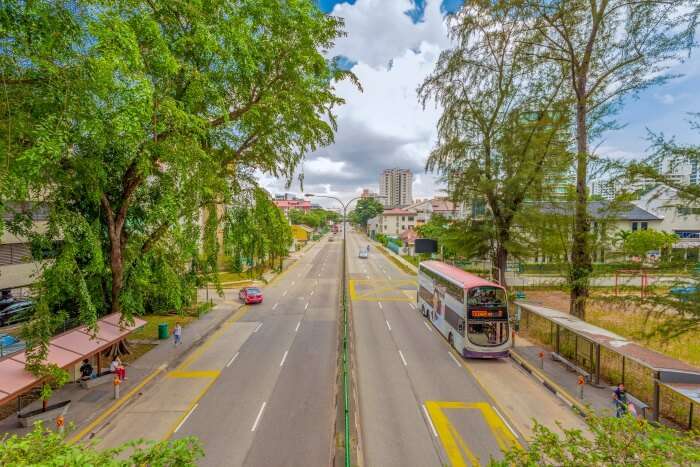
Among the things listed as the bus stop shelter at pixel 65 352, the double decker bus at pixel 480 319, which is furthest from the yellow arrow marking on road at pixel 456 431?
the bus stop shelter at pixel 65 352

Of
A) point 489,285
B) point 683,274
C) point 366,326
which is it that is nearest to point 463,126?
point 489,285

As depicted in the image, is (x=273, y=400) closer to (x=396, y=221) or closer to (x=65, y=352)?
(x=65, y=352)

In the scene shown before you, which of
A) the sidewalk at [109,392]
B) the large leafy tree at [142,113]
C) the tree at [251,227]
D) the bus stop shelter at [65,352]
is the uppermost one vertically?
the large leafy tree at [142,113]

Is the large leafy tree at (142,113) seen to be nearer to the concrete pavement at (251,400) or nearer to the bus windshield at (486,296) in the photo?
the concrete pavement at (251,400)

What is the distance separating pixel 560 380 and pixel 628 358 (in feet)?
10.4

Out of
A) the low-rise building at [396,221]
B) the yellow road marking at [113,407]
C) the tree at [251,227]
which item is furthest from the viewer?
the low-rise building at [396,221]

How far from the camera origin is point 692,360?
603 inches

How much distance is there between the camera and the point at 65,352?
37.9 feet

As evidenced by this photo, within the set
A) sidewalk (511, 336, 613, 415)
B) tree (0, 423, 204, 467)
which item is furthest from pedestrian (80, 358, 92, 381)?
sidewalk (511, 336, 613, 415)

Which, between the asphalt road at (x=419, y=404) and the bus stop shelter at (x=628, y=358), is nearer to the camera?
the asphalt road at (x=419, y=404)

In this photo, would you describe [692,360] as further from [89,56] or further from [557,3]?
[89,56]

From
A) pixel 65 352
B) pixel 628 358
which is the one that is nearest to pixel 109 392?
pixel 65 352

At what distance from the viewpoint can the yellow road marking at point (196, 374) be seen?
47.8ft

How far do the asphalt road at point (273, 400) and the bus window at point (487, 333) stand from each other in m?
6.68
